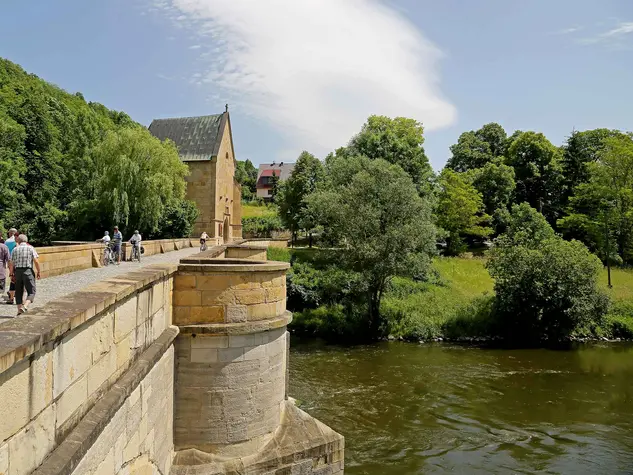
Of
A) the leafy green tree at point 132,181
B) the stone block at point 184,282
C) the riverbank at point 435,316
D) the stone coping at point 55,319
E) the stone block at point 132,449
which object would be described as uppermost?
the leafy green tree at point 132,181

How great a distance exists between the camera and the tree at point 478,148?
62.2 m

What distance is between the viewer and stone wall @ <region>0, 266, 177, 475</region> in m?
2.80

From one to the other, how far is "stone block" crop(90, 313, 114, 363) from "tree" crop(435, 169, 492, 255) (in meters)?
44.0

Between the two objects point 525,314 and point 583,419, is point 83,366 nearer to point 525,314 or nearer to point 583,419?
point 583,419

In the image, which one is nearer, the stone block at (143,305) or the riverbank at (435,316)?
the stone block at (143,305)

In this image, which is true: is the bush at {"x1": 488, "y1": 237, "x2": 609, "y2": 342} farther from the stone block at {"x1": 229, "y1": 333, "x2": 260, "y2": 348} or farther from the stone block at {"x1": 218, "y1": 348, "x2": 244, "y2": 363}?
the stone block at {"x1": 218, "y1": 348, "x2": 244, "y2": 363}

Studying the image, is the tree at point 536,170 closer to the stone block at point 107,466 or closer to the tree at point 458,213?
the tree at point 458,213

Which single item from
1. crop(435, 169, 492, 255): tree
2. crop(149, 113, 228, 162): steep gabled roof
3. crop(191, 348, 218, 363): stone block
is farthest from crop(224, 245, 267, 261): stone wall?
crop(435, 169, 492, 255): tree

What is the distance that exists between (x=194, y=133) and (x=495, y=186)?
30434 millimetres

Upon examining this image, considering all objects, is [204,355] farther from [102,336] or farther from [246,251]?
[246,251]

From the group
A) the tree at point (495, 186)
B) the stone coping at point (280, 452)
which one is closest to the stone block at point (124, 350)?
the stone coping at point (280, 452)

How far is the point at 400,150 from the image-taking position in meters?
45.8

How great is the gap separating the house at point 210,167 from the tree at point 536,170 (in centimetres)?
3122

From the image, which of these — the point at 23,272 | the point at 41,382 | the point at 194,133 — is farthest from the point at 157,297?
the point at 194,133
